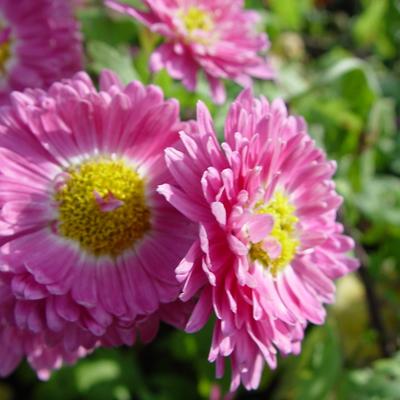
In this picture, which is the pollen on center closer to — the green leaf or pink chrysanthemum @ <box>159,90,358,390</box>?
the green leaf

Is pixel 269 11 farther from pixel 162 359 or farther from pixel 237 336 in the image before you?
pixel 237 336

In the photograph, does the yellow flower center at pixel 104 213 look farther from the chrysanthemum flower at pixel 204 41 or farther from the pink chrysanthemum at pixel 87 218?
the chrysanthemum flower at pixel 204 41

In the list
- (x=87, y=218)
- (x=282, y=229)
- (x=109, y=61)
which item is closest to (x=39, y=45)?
(x=109, y=61)

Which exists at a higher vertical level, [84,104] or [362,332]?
[84,104]

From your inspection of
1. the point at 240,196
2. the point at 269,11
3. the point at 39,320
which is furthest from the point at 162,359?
the point at 269,11

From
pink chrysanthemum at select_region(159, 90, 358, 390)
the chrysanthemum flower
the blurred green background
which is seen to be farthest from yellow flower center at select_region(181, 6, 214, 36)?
pink chrysanthemum at select_region(159, 90, 358, 390)

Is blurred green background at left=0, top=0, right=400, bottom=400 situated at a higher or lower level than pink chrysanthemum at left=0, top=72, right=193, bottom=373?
lower
